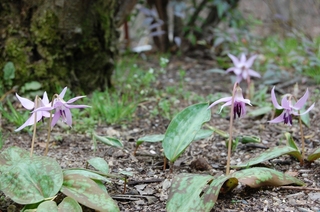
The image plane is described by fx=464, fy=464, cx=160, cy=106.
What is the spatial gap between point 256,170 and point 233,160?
0.55m

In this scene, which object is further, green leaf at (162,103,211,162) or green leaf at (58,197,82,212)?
green leaf at (162,103,211,162)

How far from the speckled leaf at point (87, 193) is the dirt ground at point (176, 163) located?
0.67 ft

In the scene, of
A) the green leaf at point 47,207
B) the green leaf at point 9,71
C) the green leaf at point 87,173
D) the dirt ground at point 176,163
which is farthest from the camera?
the green leaf at point 9,71

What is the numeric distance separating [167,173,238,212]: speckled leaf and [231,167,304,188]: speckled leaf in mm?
35

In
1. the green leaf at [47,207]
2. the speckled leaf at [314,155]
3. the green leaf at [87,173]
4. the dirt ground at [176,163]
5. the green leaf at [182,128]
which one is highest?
the green leaf at [182,128]

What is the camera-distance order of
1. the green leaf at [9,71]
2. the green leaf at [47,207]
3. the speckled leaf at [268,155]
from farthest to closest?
the green leaf at [9,71], the speckled leaf at [268,155], the green leaf at [47,207]

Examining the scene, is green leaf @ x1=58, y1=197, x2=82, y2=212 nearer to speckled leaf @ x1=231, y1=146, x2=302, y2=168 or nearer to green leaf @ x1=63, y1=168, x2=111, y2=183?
green leaf @ x1=63, y1=168, x2=111, y2=183

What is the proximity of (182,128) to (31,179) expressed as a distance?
0.70 meters

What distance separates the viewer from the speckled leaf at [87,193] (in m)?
1.48

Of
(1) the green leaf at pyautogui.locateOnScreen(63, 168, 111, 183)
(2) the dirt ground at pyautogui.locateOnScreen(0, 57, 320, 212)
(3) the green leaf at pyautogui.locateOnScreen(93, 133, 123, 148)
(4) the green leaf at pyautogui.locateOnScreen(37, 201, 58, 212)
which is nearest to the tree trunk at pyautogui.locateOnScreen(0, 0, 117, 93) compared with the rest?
(2) the dirt ground at pyautogui.locateOnScreen(0, 57, 320, 212)

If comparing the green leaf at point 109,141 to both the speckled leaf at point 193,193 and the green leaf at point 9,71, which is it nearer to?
the speckled leaf at point 193,193

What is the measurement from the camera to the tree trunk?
2.92 meters

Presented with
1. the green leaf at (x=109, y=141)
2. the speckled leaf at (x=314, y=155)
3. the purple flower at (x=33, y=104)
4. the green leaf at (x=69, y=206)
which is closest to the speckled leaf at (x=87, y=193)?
the green leaf at (x=69, y=206)

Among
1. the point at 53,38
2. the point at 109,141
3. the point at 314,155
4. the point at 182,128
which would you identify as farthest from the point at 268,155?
the point at 53,38
